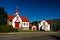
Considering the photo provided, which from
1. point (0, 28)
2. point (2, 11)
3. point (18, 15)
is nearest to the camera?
point (0, 28)

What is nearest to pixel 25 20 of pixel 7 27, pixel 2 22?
pixel 2 22

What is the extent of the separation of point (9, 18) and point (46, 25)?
21.7 metres

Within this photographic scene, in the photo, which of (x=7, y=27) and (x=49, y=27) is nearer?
(x=7, y=27)

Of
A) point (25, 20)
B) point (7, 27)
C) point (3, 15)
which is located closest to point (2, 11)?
point (3, 15)

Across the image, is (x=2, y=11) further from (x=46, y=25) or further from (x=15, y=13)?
(x=46, y=25)

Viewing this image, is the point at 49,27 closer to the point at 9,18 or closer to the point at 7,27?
the point at 9,18

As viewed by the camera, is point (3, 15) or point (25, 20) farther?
point (25, 20)

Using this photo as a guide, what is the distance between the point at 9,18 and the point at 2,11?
10.9 meters

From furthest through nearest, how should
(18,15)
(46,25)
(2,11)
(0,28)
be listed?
(46,25) → (18,15) → (2,11) → (0,28)

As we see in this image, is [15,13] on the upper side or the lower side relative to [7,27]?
upper

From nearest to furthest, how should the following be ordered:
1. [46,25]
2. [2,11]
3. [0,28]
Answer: [0,28] → [2,11] → [46,25]

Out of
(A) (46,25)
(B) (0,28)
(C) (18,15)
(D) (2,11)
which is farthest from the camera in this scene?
(A) (46,25)

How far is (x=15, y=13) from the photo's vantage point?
7075 centimetres

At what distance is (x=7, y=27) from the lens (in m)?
56.1
